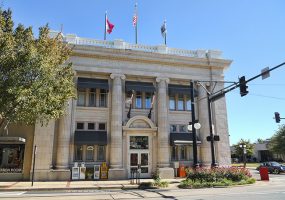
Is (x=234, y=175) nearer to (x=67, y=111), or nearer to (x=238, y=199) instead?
(x=238, y=199)

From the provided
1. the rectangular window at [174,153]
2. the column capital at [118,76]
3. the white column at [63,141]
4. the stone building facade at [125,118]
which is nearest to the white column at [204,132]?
the stone building facade at [125,118]

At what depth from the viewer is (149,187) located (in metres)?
18.8

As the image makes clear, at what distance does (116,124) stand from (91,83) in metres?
4.52

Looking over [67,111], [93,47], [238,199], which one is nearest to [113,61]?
[93,47]

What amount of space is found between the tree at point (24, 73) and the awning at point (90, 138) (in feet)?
21.9

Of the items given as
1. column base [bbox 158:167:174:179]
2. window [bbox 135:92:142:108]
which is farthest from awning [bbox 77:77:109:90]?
column base [bbox 158:167:174:179]

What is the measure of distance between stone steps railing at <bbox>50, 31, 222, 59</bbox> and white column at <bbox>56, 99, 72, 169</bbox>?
678 cm

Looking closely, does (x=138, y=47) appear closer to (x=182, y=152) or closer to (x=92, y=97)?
(x=92, y=97)

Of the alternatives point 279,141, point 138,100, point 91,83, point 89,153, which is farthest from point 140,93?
point 279,141

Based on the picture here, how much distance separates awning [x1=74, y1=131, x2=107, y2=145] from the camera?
24750 millimetres

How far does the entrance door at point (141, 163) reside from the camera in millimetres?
26266

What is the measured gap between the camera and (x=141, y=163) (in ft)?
87.1

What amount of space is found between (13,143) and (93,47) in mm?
11160

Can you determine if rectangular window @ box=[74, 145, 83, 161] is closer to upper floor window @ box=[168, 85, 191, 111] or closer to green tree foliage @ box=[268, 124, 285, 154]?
upper floor window @ box=[168, 85, 191, 111]
